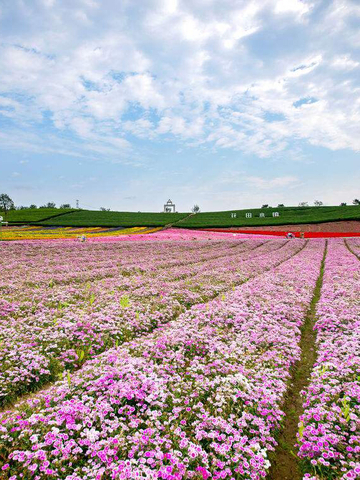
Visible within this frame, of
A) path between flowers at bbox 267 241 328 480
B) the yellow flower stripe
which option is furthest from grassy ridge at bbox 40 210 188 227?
path between flowers at bbox 267 241 328 480

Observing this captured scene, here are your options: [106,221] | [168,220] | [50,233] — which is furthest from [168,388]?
[168,220]

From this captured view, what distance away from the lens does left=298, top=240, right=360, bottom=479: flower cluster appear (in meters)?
4.08

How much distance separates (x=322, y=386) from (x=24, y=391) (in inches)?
245

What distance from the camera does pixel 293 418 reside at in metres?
5.43

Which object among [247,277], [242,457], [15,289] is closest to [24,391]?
[242,457]

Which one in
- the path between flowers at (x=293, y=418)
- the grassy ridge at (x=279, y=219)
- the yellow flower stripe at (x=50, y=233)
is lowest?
the path between flowers at (x=293, y=418)

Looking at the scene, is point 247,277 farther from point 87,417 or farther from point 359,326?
point 87,417

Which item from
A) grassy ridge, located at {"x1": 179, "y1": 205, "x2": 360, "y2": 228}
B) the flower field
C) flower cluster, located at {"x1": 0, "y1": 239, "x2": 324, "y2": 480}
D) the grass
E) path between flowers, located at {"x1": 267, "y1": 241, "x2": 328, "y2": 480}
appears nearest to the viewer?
flower cluster, located at {"x1": 0, "y1": 239, "x2": 324, "y2": 480}

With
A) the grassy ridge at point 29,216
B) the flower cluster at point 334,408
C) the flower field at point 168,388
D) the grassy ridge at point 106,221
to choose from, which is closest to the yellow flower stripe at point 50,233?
the grassy ridge at point 106,221

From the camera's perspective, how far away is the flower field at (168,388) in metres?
3.96

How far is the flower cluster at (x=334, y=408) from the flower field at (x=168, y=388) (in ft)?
0.08

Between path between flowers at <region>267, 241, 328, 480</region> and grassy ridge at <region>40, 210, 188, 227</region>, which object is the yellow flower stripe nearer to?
grassy ridge at <region>40, 210, 188, 227</region>

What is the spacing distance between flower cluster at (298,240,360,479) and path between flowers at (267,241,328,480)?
0.21m

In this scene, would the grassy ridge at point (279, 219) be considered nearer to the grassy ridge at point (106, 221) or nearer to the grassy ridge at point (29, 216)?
the grassy ridge at point (106, 221)
